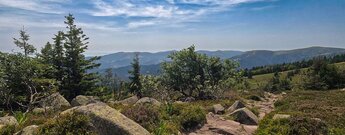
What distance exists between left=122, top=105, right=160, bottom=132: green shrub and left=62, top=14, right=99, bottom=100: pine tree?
31.1 meters

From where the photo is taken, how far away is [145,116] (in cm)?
1712

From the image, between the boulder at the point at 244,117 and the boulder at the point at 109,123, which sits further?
the boulder at the point at 244,117

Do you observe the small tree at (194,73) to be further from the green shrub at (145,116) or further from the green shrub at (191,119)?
the green shrub at (145,116)

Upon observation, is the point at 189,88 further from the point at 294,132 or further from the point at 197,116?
the point at 294,132

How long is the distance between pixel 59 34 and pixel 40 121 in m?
32.3

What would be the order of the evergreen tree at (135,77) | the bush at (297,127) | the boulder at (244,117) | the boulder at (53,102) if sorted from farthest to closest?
the evergreen tree at (135,77) < the boulder at (53,102) < the boulder at (244,117) < the bush at (297,127)

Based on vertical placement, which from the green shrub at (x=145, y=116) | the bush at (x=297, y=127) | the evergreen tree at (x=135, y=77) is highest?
the green shrub at (x=145, y=116)

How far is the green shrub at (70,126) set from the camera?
12.8m

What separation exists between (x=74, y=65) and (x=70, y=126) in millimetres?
36023

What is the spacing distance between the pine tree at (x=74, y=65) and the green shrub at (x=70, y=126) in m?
34.5

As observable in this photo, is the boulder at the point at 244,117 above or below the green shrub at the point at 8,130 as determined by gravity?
below

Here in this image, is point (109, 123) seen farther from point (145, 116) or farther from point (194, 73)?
point (194, 73)

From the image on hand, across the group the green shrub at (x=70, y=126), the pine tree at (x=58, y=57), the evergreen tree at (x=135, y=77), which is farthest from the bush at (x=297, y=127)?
the evergreen tree at (x=135, y=77)

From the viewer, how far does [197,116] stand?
19516mm
